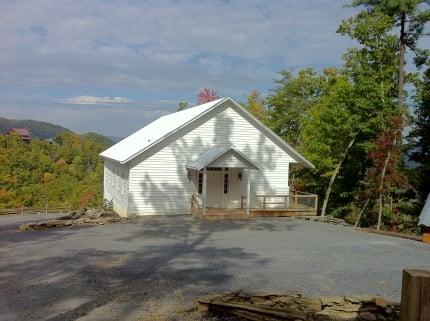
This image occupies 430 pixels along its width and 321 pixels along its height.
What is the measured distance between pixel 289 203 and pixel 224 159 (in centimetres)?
489

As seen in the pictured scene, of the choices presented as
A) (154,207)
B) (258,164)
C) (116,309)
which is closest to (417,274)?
(116,309)

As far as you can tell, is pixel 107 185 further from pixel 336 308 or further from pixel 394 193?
pixel 336 308

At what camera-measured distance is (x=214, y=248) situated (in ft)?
47.5

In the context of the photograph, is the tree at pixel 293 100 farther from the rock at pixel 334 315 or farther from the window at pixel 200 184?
the rock at pixel 334 315

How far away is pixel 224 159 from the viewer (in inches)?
880

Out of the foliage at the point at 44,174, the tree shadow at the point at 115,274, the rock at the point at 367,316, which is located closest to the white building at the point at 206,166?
the tree shadow at the point at 115,274

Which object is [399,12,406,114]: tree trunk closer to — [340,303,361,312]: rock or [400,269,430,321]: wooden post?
[340,303,361,312]: rock

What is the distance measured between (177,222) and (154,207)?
2.37 meters

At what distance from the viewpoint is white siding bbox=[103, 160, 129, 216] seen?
23.1 meters

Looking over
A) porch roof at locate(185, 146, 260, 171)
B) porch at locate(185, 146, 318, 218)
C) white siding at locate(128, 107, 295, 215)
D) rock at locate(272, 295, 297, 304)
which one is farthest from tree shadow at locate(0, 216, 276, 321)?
porch at locate(185, 146, 318, 218)

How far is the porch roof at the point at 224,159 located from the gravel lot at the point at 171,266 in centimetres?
358

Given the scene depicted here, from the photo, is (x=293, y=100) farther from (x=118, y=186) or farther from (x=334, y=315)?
(x=334, y=315)

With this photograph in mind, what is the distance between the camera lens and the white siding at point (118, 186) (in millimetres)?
23062

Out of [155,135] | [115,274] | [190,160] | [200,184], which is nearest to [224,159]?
[190,160]
